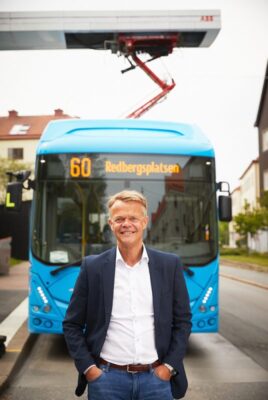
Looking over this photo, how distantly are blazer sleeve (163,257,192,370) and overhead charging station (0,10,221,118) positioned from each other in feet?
39.0

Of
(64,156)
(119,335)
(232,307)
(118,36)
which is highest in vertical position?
(118,36)

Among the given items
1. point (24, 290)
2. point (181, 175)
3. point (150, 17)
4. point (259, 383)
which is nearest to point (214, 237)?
point (181, 175)

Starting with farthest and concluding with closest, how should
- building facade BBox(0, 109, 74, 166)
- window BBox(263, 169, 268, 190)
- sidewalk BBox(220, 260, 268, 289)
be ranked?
building facade BBox(0, 109, 74, 166) < window BBox(263, 169, 268, 190) < sidewalk BBox(220, 260, 268, 289)

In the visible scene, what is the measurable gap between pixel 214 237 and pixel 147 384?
519cm

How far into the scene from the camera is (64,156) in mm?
7906

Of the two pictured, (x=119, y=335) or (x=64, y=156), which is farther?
(x=64, y=156)

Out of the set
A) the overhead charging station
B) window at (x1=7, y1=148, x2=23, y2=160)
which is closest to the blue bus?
the overhead charging station

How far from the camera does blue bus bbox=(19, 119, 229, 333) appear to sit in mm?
7598

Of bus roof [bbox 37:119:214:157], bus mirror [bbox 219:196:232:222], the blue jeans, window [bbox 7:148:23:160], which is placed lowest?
the blue jeans

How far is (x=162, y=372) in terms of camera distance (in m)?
2.84

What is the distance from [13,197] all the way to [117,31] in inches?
347

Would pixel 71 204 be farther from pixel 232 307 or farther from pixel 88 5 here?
pixel 88 5

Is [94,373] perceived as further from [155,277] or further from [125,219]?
[125,219]

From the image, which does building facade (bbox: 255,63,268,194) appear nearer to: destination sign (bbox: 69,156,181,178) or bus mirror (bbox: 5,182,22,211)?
destination sign (bbox: 69,156,181,178)
